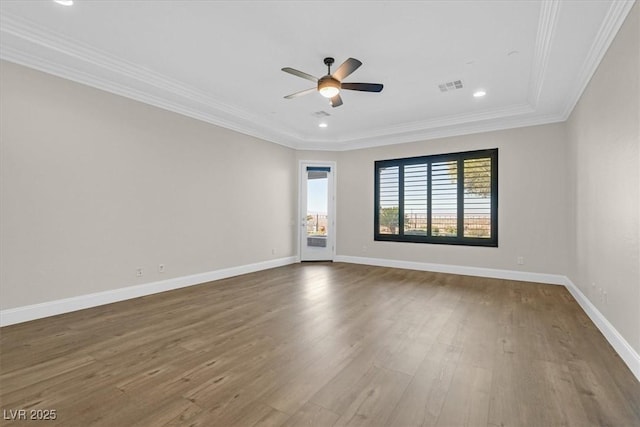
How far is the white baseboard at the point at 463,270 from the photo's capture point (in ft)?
17.0

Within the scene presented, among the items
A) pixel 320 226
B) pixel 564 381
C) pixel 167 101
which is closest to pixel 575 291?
pixel 564 381

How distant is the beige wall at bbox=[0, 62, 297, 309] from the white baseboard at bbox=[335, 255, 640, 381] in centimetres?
314

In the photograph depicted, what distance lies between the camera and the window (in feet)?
18.9

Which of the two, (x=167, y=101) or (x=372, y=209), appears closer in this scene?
(x=167, y=101)

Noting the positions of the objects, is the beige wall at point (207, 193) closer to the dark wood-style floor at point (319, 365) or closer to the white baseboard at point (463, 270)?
the white baseboard at point (463, 270)

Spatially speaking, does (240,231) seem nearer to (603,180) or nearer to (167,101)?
(167,101)

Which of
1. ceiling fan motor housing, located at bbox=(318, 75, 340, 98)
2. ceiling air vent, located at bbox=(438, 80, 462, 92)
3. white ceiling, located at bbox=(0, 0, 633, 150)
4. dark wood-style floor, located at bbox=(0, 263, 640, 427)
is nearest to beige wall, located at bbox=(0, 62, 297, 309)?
white ceiling, located at bbox=(0, 0, 633, 150)

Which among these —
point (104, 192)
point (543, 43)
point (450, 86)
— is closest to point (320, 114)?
point (450, 86)

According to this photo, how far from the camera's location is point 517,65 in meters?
3.71

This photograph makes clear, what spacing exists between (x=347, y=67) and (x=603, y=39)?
2.47 metres

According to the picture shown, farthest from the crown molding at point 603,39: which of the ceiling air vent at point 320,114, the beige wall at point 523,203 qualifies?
the ceiling air vent at point 320,114

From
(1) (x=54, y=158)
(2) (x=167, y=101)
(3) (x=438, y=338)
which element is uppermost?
(2) (x=167, y=101)

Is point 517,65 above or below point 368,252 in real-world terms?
above

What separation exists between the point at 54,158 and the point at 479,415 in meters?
4.86
